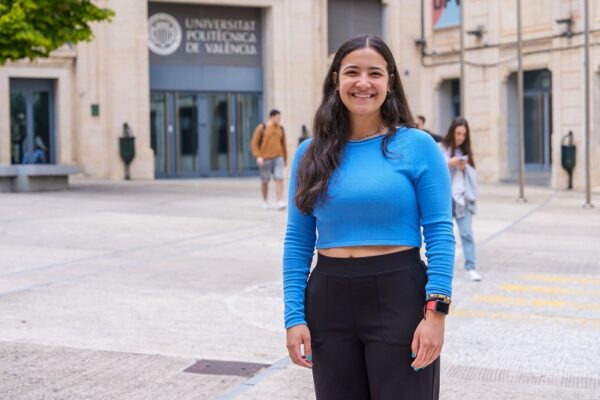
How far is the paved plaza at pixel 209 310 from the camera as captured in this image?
591 centimetres

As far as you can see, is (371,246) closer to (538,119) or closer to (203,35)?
(538,119)

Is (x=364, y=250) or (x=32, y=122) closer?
(x=364, y=250)

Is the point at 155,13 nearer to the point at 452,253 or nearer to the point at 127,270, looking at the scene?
the point at 127,270

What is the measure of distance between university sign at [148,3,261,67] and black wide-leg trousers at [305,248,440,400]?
91.2 feet

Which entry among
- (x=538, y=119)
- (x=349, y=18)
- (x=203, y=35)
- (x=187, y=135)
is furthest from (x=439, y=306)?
(x=349, y=18)

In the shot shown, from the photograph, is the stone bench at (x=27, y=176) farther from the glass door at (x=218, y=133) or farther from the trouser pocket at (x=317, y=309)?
the trouser pocket at (x=317, y=309)

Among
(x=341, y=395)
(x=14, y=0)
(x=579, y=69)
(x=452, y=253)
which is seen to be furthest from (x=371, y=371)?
(x=579, y=69)

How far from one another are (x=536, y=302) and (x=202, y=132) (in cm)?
2292

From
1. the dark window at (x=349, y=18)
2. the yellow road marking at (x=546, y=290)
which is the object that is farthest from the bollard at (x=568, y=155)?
the yellow road marking at (x=546, y=290)

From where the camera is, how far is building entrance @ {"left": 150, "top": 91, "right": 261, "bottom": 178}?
3048 cm

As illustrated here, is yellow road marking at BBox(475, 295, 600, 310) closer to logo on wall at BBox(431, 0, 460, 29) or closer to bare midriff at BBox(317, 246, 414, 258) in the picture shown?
bare midriff at BBox(317, 246, 414, 258)

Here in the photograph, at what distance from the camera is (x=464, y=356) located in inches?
262

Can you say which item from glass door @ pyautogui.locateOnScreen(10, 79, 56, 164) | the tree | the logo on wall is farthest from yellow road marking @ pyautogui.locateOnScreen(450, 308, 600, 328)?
the logo on wall

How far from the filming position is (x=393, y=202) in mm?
3096
